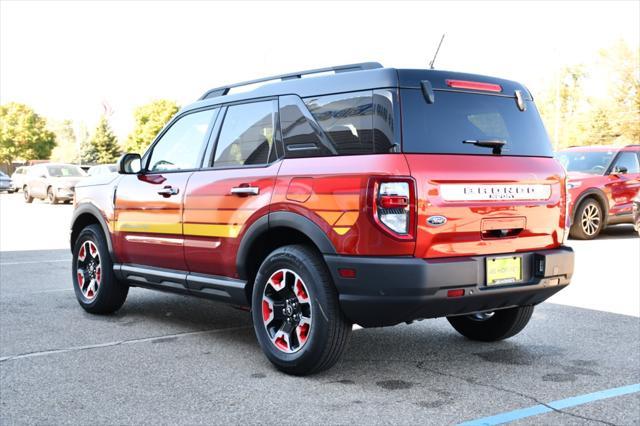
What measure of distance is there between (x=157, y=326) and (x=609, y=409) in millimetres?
3829

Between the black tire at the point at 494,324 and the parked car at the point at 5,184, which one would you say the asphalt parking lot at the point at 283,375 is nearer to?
the black tire at the point at 494,324

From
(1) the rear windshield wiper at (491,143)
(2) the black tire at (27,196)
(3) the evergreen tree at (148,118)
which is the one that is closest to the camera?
(1) the rear windshield wiper at (491,143)

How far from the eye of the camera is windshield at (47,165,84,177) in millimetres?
29078

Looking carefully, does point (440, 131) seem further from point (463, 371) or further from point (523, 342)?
point (523, 342)

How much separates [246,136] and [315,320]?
1.57 metres

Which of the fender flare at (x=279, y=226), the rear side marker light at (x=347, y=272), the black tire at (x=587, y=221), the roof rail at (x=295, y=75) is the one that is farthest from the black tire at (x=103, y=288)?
the black tire at (x=587, y=221)

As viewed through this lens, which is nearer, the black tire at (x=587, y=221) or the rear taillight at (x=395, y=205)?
the rear taillight at (x=395, y=205)

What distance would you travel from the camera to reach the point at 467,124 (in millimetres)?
4758

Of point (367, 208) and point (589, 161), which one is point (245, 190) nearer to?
point (367, 208)

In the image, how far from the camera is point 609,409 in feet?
13.6

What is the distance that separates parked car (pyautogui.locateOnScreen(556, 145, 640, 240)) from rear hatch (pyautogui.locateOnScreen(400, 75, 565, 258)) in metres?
9.10

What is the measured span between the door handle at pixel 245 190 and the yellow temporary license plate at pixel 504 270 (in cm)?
164

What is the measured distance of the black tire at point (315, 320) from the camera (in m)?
4.60

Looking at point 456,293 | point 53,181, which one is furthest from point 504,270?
point 53,181
